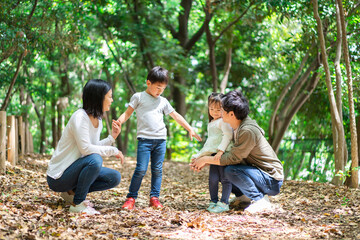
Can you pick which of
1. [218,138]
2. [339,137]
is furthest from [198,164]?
[339,137]

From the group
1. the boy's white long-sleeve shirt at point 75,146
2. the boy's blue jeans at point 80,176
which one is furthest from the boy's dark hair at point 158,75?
the boy's blue jeans at point 80,176

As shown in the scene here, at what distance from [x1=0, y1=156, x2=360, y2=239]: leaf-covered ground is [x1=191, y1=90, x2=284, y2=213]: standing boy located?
0.23 meters

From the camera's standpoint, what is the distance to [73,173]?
3.76 metres

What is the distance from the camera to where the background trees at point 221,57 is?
6.64 meters

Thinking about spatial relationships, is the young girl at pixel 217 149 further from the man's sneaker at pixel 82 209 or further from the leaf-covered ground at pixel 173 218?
the man's sneaker at pixel 82 209

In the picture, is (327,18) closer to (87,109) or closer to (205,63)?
(87,109)

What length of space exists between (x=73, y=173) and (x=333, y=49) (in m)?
5.83

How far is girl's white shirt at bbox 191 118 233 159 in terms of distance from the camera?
414 cm

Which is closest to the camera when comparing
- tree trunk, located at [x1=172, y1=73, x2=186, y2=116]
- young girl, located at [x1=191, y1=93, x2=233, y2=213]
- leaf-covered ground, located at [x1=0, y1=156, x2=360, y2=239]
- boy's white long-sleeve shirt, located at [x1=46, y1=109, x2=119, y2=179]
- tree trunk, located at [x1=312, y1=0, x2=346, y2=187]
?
leaf-covered ground, located at [x1=0, y1=156, x2=360, y2=239]

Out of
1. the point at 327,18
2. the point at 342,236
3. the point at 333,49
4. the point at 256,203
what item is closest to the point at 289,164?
the point at 333,49

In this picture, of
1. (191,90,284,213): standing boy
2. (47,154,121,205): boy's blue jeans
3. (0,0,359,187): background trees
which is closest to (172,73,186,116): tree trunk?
(0,0,359,187): background trees

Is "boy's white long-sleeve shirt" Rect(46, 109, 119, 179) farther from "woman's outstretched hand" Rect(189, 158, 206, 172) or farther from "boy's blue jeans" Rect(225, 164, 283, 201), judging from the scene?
"boy's blue jeans" Rect(225, 164, 283, 201)

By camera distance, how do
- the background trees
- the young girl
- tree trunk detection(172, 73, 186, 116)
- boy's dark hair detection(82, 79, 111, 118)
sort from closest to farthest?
boy's dark hair detection(82, 79, 111, 118) < the young girl < the background trees < tree trunk detection(172, 73, 186, 116)

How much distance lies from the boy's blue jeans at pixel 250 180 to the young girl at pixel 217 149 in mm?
122
